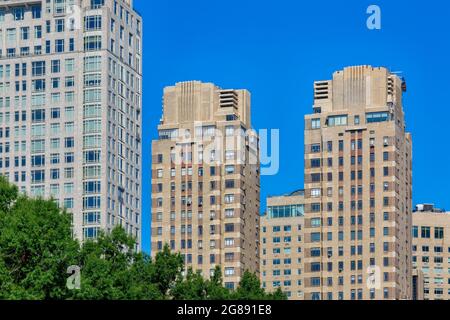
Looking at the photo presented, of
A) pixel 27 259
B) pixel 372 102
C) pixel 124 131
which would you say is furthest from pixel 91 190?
pixel 27 259

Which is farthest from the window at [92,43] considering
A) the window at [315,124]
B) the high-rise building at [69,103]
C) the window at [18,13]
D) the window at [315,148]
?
the window at [315,124]

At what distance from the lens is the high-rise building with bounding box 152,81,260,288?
606 feet

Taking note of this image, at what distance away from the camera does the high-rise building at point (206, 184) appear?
184625mm

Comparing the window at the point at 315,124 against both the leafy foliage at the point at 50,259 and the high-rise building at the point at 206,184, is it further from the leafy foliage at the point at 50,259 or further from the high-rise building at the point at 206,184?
the leafy foliage at the point at 50,259

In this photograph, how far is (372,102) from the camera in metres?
184

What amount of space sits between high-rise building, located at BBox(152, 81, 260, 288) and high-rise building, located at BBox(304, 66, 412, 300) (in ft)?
36.4

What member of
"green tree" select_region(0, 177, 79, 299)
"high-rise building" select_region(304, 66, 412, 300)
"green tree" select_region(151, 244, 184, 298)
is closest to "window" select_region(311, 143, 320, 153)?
"high-rise building" select_region(304, 66, 412, 300)

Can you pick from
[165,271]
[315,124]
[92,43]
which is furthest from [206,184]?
[165,271]

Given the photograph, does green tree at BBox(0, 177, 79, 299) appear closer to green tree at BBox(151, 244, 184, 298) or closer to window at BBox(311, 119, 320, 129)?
green tree at BBox(151, 244, 184, 298)

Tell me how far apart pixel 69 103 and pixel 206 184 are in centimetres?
2805

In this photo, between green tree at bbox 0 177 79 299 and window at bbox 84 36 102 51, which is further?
window at bbox 84 36 102 51

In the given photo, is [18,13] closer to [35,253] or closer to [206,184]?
[206,184]

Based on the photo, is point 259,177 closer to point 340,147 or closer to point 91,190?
point 340,147

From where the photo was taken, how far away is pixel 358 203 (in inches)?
6959
